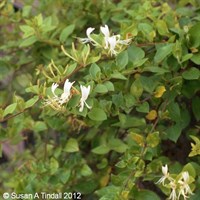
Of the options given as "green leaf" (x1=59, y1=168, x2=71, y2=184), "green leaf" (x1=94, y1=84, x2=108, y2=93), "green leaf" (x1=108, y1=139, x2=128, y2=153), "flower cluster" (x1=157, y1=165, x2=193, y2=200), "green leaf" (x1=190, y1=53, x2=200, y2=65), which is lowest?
"green leaf" (x1=59, y1=168, x2=71, y2=184)

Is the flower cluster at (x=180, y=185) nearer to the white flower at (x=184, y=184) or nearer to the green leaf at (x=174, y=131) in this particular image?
the white flower at (x=184, y=184)

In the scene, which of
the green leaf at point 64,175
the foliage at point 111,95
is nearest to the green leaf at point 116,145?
the foliage at point 111,95

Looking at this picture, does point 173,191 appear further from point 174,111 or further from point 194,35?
point 194,35

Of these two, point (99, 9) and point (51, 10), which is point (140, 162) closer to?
Result: point (99, 9)

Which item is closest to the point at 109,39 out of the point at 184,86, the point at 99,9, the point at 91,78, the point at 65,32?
the point at 91,78

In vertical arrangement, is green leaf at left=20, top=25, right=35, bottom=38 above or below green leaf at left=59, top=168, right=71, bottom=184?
above

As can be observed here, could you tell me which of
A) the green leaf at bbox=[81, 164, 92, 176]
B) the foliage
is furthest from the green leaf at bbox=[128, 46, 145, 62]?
the green leaf at bbox=[81, 164, 92, 176]

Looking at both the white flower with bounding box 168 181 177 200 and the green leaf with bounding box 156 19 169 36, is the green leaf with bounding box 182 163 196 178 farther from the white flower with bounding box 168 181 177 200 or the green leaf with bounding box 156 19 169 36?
the green leaf with bounding box 156 19 169 36
